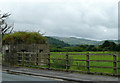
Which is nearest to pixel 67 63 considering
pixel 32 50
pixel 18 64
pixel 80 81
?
pixel 80 81

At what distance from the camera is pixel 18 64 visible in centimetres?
1648

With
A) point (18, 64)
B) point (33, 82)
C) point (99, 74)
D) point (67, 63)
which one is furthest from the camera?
point (18, 64)

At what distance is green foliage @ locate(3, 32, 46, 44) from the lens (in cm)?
1683

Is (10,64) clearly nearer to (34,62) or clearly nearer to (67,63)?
(34,62)

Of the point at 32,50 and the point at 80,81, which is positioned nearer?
the point at 80,81

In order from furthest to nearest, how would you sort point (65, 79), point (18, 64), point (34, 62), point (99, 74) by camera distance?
point (18, 64) → point (34, 62) → point (99, 74) → point (65, 79)

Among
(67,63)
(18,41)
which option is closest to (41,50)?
(18,41)

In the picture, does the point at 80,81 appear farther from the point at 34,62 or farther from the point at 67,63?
the point at 34,62

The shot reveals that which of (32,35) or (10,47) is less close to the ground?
(32,35)

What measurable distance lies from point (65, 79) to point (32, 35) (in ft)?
26.2

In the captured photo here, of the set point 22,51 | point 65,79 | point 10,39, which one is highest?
point 10,39

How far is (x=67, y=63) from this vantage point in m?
12.9

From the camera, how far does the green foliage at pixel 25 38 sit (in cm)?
1683

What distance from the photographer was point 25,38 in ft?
55.5
